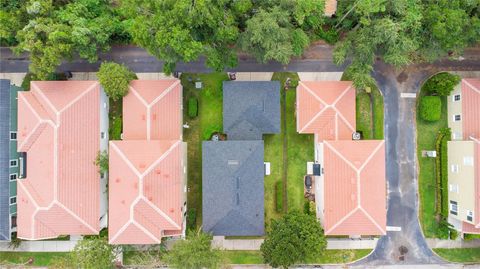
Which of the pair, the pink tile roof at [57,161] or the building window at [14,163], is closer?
the pink tile roof at [57,161]

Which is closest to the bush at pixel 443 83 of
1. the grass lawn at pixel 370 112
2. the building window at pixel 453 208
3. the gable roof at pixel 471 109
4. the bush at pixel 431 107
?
the bush at pixel 431 107

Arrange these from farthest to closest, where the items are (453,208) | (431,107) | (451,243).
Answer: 1. (451,243)
2. (431,107)
3. (453,208)

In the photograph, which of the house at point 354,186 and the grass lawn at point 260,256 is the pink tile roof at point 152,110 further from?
the house at point 354,186

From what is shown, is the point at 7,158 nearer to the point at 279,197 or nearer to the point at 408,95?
the point at 279,197

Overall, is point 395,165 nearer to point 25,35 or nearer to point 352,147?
point 352,147

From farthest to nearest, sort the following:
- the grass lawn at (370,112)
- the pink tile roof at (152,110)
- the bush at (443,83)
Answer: the grass lawn at (370,112), the bush at (443,83), the pink tile roof at (152,110)

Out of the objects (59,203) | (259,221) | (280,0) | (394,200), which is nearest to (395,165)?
(394,200)

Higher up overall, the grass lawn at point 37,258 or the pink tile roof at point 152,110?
the pink tile roof at point 152,110

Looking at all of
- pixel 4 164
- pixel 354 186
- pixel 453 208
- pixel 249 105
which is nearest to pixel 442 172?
pixel 453 208

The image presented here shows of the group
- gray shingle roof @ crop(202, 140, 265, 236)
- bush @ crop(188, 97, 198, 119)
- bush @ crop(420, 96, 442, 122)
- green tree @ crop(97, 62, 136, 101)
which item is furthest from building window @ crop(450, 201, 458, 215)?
green tree @ crop(97, 62, 136, 101)
